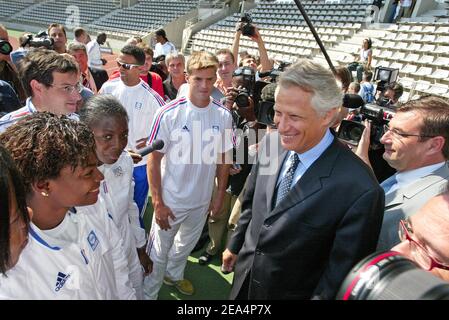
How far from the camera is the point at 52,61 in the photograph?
2.07m

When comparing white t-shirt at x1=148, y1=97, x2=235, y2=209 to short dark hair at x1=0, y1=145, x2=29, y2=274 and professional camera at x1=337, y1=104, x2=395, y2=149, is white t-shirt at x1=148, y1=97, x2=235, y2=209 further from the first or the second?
short dark hair at x1=0, y1=145, x2=29, y2=274

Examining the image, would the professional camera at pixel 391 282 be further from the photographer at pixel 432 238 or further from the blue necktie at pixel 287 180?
the blue necktie at pixel 287 180

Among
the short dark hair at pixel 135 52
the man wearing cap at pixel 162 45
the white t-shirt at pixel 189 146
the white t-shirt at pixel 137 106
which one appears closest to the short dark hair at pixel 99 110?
the white t-shirt at pixel 189 146

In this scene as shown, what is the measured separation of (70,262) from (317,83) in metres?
1.25

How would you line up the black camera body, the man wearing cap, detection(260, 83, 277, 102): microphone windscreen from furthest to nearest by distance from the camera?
the man wearing cap
the black camera body
detection(260, 83, 277, 102): microphone windscreen

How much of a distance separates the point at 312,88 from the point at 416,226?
0.72 metres

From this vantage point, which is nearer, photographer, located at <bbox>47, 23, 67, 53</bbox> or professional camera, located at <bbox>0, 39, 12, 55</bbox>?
professional camera, located at <bbox>0, 39, 12, 55</bbox>

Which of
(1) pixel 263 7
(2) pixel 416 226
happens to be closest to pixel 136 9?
(1) pixel 263 7

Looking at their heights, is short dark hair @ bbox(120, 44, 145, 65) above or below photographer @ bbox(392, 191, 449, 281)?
above

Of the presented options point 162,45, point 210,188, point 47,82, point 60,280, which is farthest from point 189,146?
point 162,45

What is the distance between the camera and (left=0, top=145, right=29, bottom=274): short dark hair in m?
0.91

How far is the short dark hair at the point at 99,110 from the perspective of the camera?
191 cm

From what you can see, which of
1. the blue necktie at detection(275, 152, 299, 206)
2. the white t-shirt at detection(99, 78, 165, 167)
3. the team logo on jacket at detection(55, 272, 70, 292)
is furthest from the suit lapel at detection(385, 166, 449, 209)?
the white t-shirt at detection(99, 78, 165, 167)
